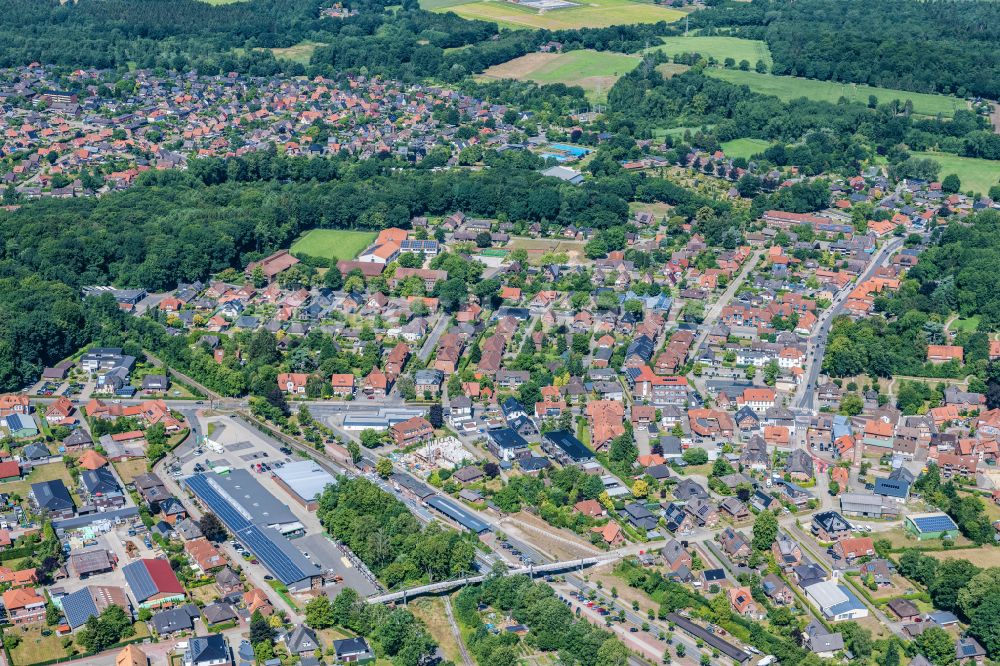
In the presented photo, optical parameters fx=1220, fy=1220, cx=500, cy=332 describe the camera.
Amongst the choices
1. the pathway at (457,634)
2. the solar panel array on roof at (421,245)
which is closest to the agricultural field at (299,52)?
the solar panel array on roof at (421,245)

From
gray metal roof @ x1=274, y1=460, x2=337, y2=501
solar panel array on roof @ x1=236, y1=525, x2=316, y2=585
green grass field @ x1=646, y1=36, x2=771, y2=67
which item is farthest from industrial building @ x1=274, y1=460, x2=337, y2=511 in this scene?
green grass field @ x1=646, y1=36, x2=771, y2=67

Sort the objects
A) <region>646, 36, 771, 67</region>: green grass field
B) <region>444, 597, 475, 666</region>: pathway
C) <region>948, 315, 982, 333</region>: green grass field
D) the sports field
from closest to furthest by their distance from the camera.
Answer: <region>444, 597, 475, 666</region>: pathway, <region>948, 315, 982, 333</region>: green grass field, <region>646, 36, 771, 67</region>: green grass field, the sports field

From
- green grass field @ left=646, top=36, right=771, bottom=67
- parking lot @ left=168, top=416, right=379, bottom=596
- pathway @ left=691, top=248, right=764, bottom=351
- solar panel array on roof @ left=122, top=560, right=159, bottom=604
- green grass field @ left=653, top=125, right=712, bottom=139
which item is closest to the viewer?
solar panel array on roof @ left=122, top=560, right=159, bottom=604

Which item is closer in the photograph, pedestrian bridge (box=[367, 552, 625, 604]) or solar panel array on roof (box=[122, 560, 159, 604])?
solar panel array on roof (box=[122, 560, 159, 604])

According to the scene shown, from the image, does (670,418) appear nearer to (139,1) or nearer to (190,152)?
(190,152)

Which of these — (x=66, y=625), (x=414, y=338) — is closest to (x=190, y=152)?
(x=414, y=338)

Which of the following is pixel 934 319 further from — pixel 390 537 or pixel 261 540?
pixel 261 540

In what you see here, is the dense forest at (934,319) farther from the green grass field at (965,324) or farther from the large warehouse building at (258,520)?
the large warehouse building at (258,520)

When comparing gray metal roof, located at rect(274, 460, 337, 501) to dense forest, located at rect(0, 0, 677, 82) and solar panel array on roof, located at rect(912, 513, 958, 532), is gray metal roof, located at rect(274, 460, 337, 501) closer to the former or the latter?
solar panel array on roof, located at rect(912, 513, 958, 532)
